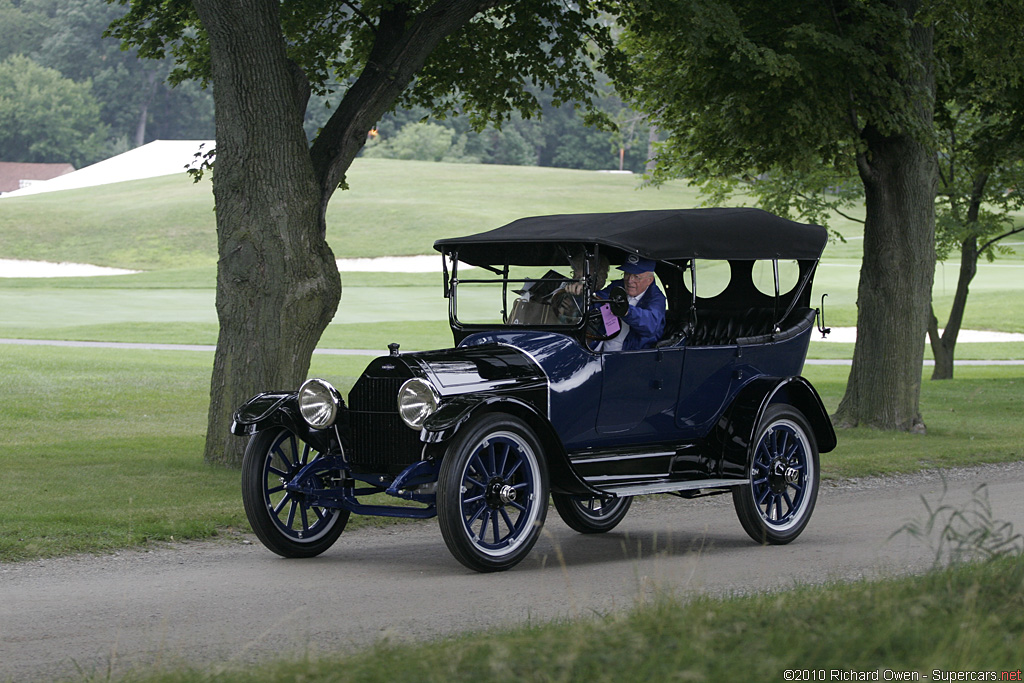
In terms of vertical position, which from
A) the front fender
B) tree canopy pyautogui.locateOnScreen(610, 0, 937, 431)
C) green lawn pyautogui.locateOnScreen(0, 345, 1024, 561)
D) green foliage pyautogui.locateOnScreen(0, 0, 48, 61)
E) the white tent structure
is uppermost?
green foliage pyautogui.locateOnScreen(0, 0, 48, 61)

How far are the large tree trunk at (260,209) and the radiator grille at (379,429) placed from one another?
12.2ft

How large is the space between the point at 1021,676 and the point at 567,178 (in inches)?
3378

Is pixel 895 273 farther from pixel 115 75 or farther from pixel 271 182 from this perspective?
pixel 115 75

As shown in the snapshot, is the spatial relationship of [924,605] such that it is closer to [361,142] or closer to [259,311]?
[259,311]

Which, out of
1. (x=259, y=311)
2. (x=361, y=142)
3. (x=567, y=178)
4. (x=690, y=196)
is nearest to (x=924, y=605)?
(x=259, y=311)

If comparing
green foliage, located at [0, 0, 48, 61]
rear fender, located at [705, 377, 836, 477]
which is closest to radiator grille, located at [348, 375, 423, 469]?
rear fender, located at [705, 377, 836, 477]

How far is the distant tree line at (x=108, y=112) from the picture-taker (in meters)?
96.4

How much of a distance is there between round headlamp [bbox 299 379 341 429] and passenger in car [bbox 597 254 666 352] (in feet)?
5.99

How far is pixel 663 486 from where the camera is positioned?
7.89 m

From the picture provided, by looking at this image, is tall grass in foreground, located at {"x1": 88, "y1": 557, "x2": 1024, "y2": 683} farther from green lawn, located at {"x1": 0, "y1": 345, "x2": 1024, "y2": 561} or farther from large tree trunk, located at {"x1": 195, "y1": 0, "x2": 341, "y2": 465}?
large tree trunk, located at {"x1": 195, "y1": 0, "x2": 341, "y2": 465}

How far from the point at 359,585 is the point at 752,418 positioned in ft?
9.90

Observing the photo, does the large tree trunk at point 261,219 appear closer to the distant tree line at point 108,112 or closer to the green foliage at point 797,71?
the green foliage at point 797,71

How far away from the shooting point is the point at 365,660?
14.6 ft

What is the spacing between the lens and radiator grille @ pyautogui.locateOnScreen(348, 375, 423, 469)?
7.56 m
